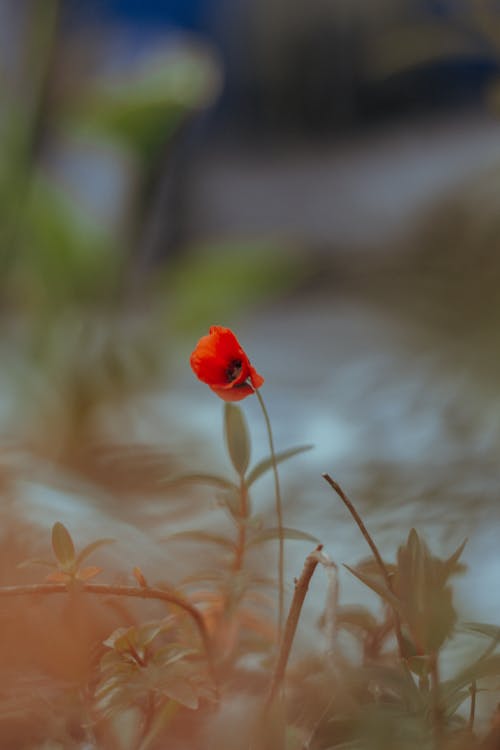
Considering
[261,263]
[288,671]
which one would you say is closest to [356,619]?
[288,671]

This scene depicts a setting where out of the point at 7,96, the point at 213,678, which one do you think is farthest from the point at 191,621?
the point at 7,96

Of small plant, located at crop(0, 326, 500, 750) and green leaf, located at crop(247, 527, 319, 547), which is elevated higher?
green leaf, located at crop(247, 527, 319, 547)

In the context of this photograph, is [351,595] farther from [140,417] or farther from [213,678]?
[140,417]

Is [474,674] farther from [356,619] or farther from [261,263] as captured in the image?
[261,263]

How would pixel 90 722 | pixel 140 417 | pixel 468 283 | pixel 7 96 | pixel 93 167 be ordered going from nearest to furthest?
pixel 90 722, pixel 468 283, pixel 140 417, pixel 7 96, pixel 93 167

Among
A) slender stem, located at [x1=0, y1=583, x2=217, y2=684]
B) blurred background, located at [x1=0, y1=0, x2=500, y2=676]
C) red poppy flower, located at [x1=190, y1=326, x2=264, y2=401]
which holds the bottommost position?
slender stem, located at [x1=0, y1=583, x2=217, y2=684]
